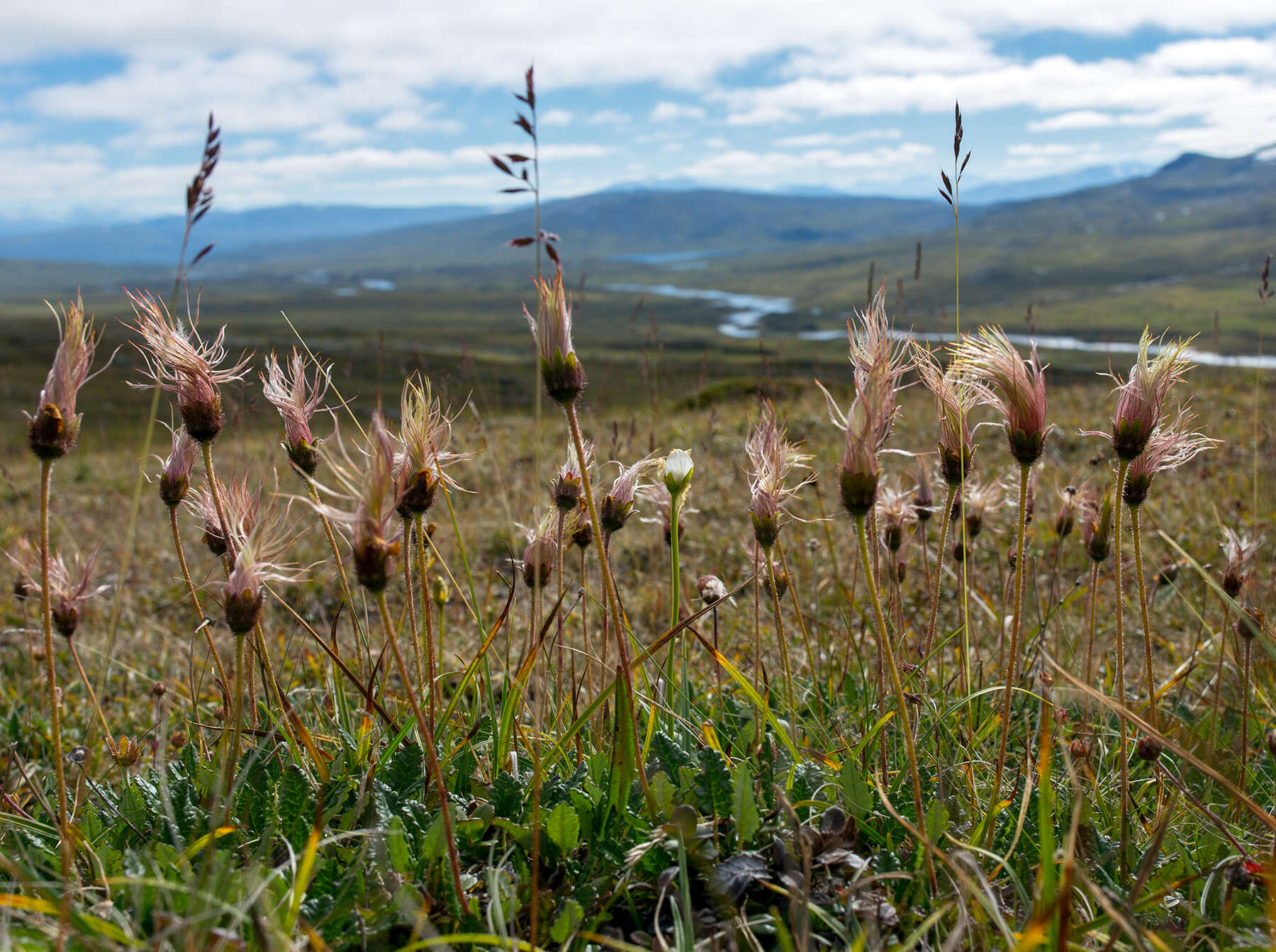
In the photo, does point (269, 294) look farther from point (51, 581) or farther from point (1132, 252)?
point (51, 581)

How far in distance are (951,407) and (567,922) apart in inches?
48.9

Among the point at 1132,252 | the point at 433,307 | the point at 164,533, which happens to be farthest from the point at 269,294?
the point at 164,533

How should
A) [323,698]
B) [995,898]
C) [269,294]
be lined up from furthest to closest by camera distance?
[269,294] < [323,698] < [995,898]

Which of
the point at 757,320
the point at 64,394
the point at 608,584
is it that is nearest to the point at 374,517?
the point at 608,584

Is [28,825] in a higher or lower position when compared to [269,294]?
lower

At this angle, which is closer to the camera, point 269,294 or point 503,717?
point 503,717

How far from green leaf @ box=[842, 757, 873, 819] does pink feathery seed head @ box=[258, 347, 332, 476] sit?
1.33m

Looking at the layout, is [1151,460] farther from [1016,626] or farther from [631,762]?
[631,762]

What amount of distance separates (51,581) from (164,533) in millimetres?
5232

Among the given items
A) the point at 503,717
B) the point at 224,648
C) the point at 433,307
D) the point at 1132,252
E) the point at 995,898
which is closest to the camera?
the point at 995,898

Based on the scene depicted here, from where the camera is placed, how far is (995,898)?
1.71 m

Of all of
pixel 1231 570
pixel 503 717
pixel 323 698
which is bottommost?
pixel 323 698

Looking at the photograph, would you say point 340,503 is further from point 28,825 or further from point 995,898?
point 995,898

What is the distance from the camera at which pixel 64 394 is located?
157 cm
